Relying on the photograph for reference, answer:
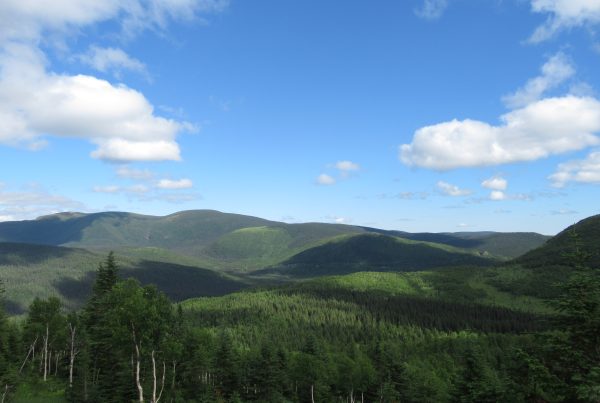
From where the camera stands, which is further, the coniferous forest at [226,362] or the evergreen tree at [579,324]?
the coniferous forest at [226,362]

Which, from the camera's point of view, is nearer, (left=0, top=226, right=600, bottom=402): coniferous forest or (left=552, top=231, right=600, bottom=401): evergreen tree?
(left=552, top=231, right=600, bottom=401): evergreen tree

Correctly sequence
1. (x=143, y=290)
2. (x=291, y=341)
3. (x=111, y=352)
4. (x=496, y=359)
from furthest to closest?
(x=291, y=341) < (x=496, y=359) < (x=111, y=352) < (x=143, y=290)

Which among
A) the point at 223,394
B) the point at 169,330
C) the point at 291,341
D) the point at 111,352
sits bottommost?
the point at 291,341

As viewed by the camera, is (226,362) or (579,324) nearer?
(579,324)

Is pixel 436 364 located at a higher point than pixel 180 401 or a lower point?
lower

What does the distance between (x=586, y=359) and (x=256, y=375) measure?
66618mm

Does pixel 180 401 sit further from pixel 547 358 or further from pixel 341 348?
pixel 341 348

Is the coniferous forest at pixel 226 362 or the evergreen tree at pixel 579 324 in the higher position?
the evergreen tree at pixel 579 324

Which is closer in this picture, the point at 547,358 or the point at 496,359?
the point at 547,358

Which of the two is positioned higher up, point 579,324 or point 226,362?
point 579,324

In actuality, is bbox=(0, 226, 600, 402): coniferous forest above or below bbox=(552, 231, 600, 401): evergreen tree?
below

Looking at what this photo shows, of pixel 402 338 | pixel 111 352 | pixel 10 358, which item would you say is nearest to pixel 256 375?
pixel 111 352

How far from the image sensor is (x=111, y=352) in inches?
2159

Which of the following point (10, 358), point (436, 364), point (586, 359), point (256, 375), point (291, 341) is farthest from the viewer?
point (291, 341)
